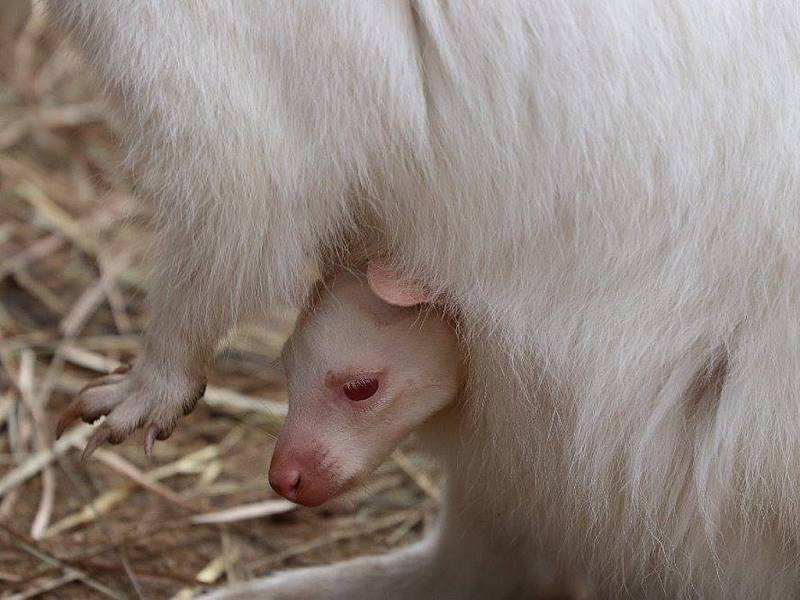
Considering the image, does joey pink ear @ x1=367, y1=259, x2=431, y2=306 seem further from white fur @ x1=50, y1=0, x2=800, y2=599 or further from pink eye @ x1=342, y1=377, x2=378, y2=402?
pink eye @ x1=342, y1=377, x2=378, y2=402

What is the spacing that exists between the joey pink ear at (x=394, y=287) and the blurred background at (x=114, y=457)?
18 centimetres

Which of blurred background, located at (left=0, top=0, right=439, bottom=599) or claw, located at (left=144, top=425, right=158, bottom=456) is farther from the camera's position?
blurred background, located at (left=0, top=0, right=439, bottom=599)

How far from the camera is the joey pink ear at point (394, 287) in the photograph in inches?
78.9

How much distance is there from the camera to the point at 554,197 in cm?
188

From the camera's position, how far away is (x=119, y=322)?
3.57 metres

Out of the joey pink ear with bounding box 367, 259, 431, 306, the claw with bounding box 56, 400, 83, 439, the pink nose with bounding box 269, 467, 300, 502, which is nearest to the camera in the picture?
the joey pink ear with bounding box 367, 259, 431, 306

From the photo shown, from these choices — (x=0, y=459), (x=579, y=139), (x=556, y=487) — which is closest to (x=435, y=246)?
(x=579, y=139)

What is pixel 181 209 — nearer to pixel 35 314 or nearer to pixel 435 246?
pixel 435 246

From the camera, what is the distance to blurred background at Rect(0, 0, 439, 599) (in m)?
2.73

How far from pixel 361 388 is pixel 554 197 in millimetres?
426

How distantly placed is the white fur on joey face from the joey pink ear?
59mm

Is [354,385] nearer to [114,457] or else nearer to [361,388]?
[361,388]

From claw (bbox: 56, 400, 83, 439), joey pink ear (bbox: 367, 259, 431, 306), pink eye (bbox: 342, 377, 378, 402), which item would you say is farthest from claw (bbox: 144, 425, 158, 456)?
joey pink ear (bbox: 367, 259, 431, 306)

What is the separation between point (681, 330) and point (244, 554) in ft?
4.25
